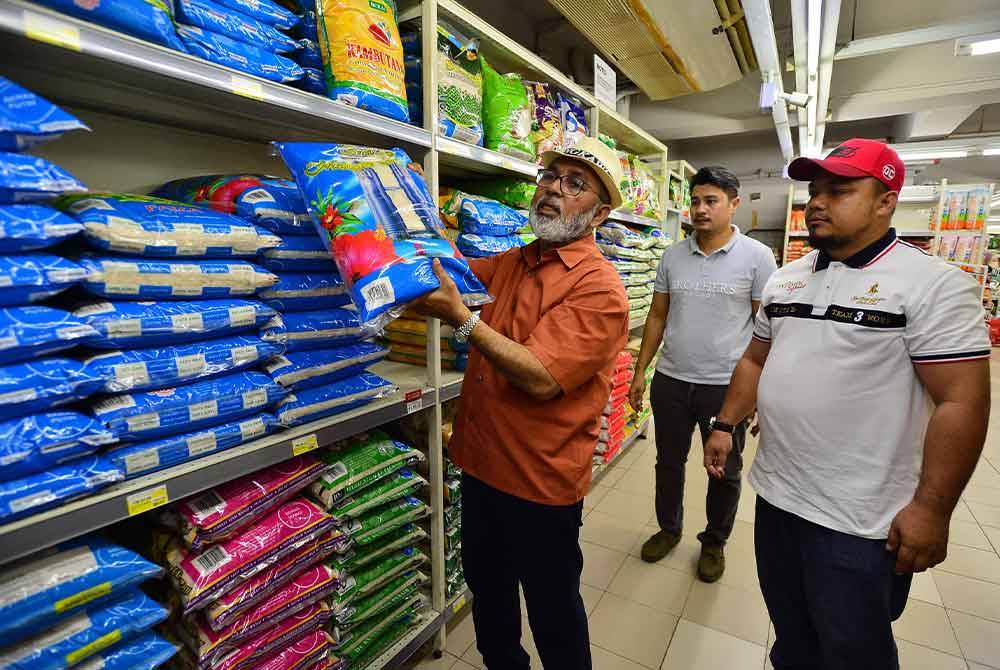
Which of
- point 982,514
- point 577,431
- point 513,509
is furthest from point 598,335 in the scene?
point 982,514

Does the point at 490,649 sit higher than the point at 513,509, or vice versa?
the point at 513,509

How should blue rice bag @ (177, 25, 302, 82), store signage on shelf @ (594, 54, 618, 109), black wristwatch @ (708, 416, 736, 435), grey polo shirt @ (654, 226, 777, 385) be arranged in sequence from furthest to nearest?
store signage on shelf @ (594, 54, 618, 109) < grey polo shirt @ (654, 226, 777, 385) < black wristwatch @ (708, 416, 736, 435) < blue rice bag @ (177, 25, 302, 82)

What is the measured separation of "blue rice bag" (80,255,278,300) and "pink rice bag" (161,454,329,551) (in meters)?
0.52

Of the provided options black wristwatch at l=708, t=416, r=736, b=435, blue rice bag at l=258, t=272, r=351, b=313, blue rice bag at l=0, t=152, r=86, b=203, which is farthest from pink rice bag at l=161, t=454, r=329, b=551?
black wristwatch at l=708, t=416, r=736, b=435

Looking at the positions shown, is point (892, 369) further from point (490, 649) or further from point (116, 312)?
point (116, 312)

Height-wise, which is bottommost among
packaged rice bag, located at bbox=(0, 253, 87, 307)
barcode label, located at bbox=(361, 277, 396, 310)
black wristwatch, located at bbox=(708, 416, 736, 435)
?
black wristwatch, located at bbox=(708, 416, 736, 435)

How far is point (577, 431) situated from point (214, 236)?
1.09 metres

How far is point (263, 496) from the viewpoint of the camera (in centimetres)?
134

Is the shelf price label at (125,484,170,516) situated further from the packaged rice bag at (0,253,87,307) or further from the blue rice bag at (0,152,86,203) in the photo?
the blue rice bag at (0,152,86,203)

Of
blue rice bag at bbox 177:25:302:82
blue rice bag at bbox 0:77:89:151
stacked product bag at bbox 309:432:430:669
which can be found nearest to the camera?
blue rice bag at bbox 0:77:89:151

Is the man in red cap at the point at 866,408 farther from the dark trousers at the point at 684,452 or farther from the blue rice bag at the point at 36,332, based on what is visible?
the blue rice bag at the point at 36,332

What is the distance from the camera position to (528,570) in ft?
4.92

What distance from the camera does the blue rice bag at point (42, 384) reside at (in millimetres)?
891

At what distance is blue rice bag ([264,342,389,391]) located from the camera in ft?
4.45
